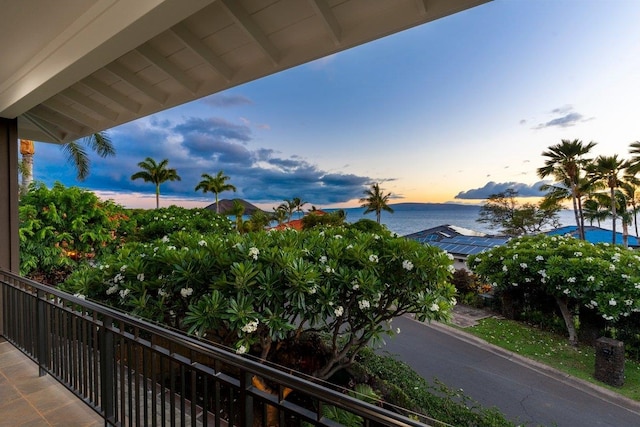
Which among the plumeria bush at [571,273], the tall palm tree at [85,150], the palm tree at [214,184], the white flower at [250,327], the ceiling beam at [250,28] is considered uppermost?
the palm tree at [214,184]

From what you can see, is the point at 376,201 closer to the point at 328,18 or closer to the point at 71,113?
the point at 71,113

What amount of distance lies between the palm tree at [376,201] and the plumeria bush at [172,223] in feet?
85.5

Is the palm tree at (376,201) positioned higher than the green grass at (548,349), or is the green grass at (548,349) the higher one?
the palm tree at (376,201)

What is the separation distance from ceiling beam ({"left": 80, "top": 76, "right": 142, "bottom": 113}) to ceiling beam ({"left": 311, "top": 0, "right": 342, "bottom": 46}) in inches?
87.4

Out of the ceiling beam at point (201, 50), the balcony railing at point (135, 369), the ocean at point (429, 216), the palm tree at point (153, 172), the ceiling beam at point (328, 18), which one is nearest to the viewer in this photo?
the balcony railing at point (135, 369)

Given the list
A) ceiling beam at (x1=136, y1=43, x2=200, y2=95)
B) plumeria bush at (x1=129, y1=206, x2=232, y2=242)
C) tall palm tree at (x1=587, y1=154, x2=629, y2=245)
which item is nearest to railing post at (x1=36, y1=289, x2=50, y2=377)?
ceiling beam at (x1=136, y1=43, x2=200, y2=95)

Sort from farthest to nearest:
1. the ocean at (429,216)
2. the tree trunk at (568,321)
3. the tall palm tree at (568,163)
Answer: the ocean at (429,216) → the tall palm tree at (568,163) → the tree trunk at (568,321)

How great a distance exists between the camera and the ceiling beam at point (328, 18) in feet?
5.22

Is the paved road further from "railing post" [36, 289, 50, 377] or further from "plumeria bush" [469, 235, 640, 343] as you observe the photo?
"railing post" [36, 289, 50, 377]

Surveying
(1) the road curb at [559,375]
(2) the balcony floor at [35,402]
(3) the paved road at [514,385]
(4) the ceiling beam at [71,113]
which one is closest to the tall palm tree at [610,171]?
(1) the road curb at [559,375]

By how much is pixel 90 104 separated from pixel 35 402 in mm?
2600

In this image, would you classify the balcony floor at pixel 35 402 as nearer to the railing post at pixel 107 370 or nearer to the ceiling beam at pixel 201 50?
the railing post at pixel 107 370

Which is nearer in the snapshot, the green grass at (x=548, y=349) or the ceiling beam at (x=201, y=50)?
the ceiling beam at (x=201, y=50)

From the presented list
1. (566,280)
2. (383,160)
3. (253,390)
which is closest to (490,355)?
(566,280)
